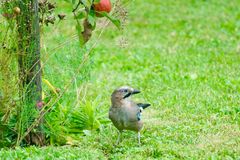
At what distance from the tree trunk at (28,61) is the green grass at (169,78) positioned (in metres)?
0.37

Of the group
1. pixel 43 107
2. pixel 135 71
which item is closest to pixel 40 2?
pixel 43 107

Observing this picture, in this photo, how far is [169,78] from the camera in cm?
1081

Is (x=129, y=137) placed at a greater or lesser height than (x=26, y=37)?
lesser

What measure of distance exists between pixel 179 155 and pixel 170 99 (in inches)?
102

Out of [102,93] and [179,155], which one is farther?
[102,93]

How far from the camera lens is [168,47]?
13.3 metres

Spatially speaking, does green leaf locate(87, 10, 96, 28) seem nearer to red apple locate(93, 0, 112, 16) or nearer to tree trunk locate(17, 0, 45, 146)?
red apple locate(93, 0, 112, 16)

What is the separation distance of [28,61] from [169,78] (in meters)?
4.00

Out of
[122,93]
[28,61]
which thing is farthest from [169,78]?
[28,61]

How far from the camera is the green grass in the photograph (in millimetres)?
7203

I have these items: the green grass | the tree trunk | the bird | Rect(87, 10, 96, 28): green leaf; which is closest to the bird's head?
the bird

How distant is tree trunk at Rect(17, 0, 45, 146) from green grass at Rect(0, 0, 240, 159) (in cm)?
37

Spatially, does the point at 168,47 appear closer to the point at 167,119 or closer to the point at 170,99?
the point at 170,99

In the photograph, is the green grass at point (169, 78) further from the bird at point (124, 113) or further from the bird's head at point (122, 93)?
the bird's head at point (122, 93)
